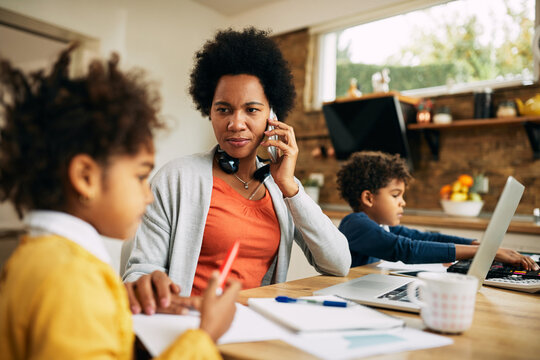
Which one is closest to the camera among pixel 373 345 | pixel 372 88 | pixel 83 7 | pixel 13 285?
pixel 13 285

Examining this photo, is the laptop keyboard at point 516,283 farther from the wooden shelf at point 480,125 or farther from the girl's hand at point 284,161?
the wooden shelf at point 480,125

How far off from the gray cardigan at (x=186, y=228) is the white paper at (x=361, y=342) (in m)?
0.52

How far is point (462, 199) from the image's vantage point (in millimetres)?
3051

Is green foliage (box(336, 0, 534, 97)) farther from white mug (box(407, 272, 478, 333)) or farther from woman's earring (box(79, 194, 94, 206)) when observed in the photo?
woman's earring (box(79, 194, 94, 206))

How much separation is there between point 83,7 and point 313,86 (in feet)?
7.01

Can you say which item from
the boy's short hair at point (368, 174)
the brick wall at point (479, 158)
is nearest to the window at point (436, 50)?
the brick wall at point (479, 158)

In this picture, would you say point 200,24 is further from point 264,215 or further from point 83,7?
point 264,215

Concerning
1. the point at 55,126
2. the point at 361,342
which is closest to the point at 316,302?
the point at 361,342

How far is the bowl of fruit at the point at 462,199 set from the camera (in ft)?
9.93

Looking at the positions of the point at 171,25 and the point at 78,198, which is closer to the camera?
the point at 78,198

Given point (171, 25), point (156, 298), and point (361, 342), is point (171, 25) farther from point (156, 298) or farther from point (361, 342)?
point (361, 342)

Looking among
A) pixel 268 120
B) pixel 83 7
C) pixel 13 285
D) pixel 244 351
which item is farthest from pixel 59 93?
pixel 83 7

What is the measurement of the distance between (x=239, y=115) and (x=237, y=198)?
0.27 metres

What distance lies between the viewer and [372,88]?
12.8 ft
